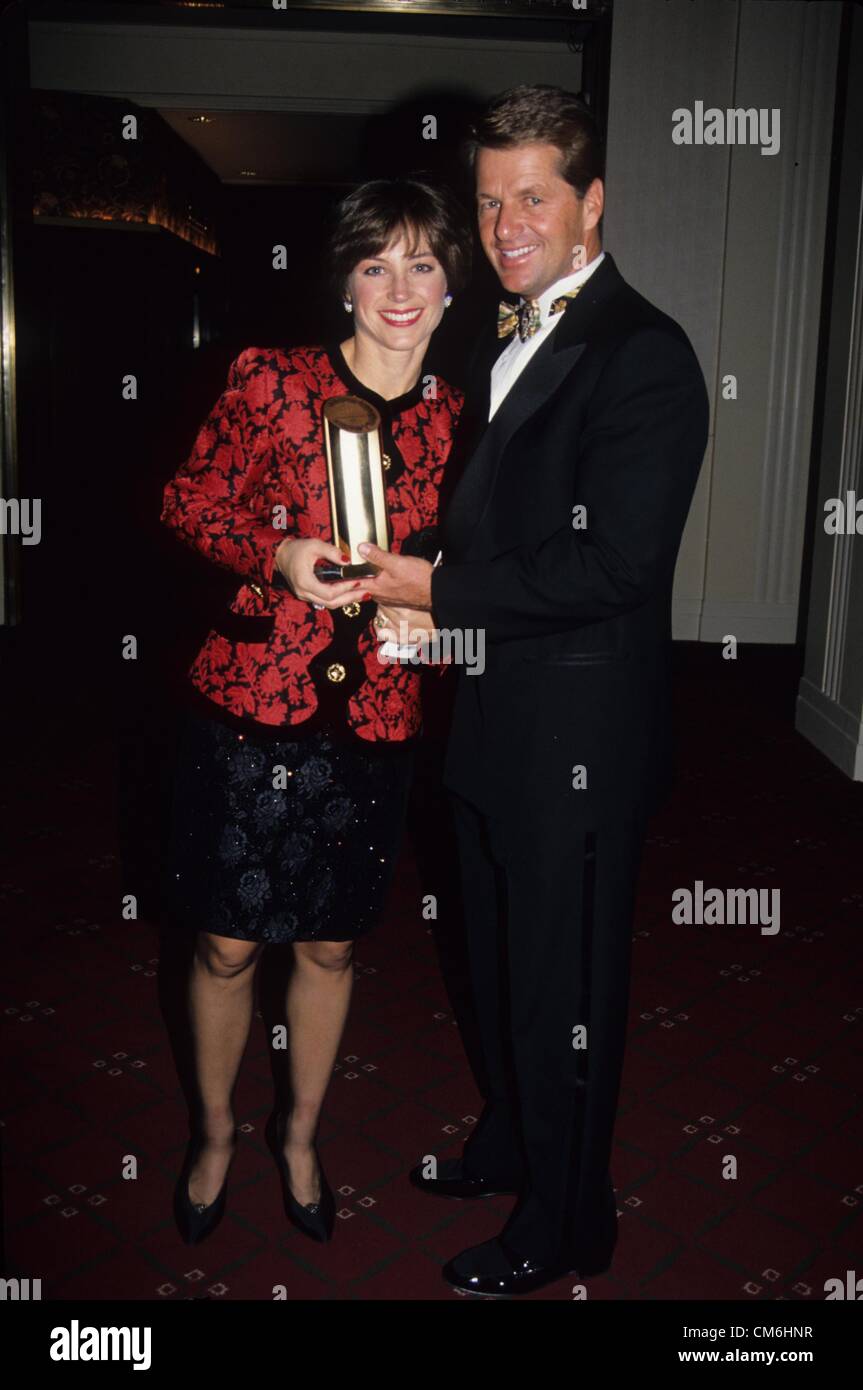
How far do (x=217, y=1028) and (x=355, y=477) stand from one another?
3.33ft

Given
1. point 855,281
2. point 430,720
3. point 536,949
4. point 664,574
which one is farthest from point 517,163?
point 855,281

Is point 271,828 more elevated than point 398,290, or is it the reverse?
point 398,290

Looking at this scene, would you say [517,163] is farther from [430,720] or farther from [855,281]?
[855,281]

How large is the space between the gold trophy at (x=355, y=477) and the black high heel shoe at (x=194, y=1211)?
1.17m

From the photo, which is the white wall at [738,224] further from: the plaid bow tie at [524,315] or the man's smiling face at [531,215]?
the man's smiling face at [531,215]

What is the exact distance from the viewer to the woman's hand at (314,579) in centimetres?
177

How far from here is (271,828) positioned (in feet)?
6.57

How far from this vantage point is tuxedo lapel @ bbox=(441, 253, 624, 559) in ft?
5.67

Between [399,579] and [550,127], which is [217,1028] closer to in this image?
[399,579]

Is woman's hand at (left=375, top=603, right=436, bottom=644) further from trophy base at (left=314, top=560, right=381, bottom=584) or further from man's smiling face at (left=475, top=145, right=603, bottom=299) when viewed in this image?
man's smiling face at (left=475, top=145, right=603, bottom=299)

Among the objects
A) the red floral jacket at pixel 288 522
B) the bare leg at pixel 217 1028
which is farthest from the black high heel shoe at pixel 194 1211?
the red floral jacket at pixel 288 522

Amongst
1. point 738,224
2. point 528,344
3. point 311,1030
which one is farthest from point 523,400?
point 738,224
